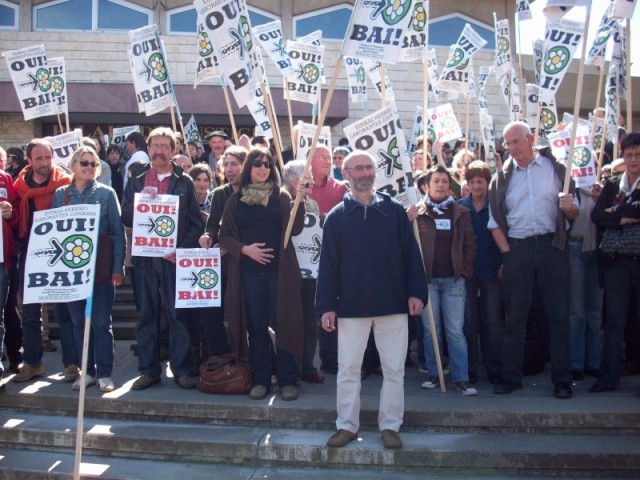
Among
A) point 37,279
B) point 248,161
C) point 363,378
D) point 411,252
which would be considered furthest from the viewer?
point 363,378

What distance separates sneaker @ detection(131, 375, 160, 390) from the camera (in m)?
6.16

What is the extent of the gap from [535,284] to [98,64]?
1332cm

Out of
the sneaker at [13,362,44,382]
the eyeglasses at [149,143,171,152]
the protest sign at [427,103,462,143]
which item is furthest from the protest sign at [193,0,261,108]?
the protest sign at [427,103,462,143]

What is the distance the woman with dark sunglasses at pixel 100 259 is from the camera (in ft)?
A: 20.4

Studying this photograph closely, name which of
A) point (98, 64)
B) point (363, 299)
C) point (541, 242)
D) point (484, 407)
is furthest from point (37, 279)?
point (98, 64)

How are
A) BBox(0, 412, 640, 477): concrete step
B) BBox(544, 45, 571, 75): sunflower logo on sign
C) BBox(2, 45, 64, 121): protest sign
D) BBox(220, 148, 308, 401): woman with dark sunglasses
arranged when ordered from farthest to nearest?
1. BBox(2, 45, 64, 121): protest sign
2. BBox(544, 45, 571, 75): sunflower logo on sign
3. BBox(220, 148, 308, 401): woman with dark sunglasses
4. BBox(0, 412, 640, 477): concrete step

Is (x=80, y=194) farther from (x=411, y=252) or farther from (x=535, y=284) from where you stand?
(x=535, y=284)

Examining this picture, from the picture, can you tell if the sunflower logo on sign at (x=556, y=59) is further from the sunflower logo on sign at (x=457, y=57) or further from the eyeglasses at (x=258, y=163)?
the eyeglasses at (x=258, y=163)

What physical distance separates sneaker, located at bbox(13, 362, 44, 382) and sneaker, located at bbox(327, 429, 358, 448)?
3106 mm

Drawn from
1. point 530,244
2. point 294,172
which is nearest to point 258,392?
point 294,172

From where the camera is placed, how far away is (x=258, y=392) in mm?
5844

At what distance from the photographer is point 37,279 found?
5559mm

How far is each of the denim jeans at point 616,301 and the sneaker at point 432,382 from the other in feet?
4.54

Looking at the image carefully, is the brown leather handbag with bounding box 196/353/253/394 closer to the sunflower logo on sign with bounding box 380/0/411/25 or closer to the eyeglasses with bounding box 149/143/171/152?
the eyeglasses with bounding box 149/143/171/152
